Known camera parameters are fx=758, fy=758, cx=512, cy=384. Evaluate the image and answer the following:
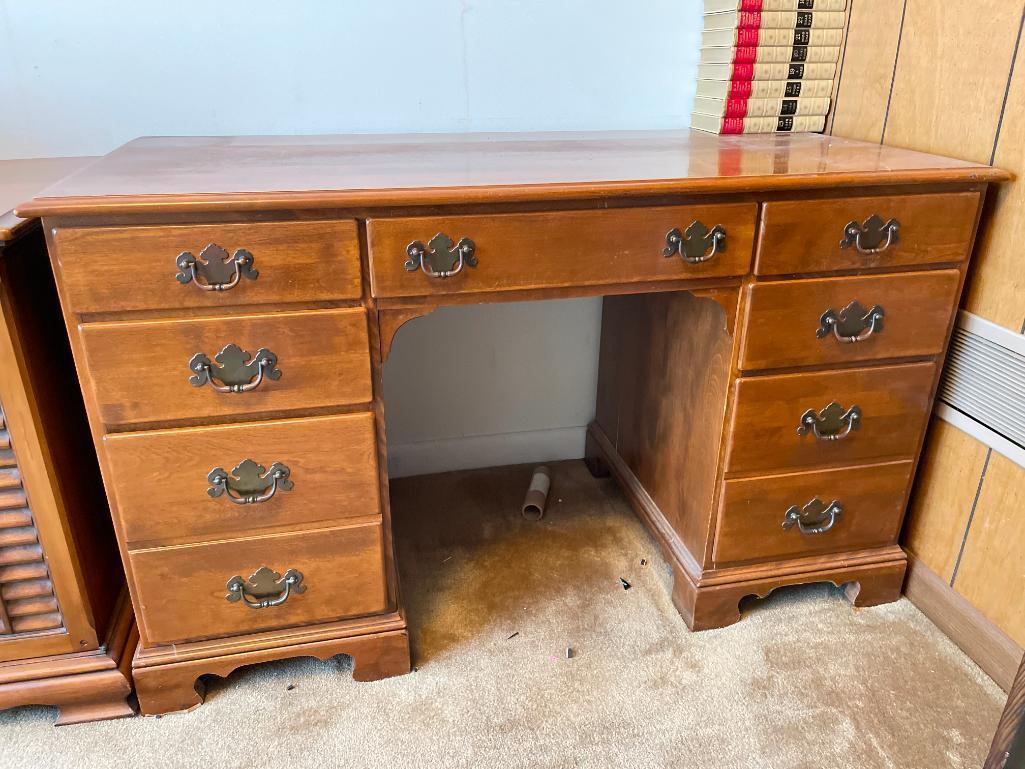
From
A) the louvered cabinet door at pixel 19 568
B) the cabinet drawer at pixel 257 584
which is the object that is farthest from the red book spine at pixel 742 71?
the louvered cabinet door at pixel 19 568

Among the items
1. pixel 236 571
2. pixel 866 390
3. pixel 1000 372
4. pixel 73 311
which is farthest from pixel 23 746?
pixel 1000 372

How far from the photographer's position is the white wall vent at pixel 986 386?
122 cm

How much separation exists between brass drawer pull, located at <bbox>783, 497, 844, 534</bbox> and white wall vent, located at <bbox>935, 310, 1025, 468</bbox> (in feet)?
0.86

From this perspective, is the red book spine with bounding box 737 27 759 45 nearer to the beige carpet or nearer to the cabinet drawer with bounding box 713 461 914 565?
the cabinet drawer with bounding box 713 461 914 565

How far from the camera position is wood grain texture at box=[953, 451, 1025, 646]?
49.4 inches

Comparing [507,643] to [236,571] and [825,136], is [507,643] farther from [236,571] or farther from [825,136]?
[825,136]

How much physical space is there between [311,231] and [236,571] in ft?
1.83

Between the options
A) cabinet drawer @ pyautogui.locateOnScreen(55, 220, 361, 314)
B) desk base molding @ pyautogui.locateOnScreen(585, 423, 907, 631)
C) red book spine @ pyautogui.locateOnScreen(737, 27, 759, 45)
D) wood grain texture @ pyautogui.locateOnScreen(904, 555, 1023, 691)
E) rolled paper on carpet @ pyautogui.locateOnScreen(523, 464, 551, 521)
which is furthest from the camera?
rolled paper on carpet @ pyautogui.locateOnScreen(523, 464, 551, 521)

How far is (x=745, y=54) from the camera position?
153 cm

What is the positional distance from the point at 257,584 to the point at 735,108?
1.31 m

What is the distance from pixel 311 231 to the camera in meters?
→ 1.02

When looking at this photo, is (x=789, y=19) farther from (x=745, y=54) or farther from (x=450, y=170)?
(x=450, y=170)

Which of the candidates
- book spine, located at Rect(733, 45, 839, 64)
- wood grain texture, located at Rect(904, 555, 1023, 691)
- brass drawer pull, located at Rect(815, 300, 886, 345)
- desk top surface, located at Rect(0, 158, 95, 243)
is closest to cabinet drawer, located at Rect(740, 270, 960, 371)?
brass drawer pull, located at Rect(815, 300, 886, 345)

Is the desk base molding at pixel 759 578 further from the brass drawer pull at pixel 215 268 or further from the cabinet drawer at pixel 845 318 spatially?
the brass drawer pull at pixel 215 268
